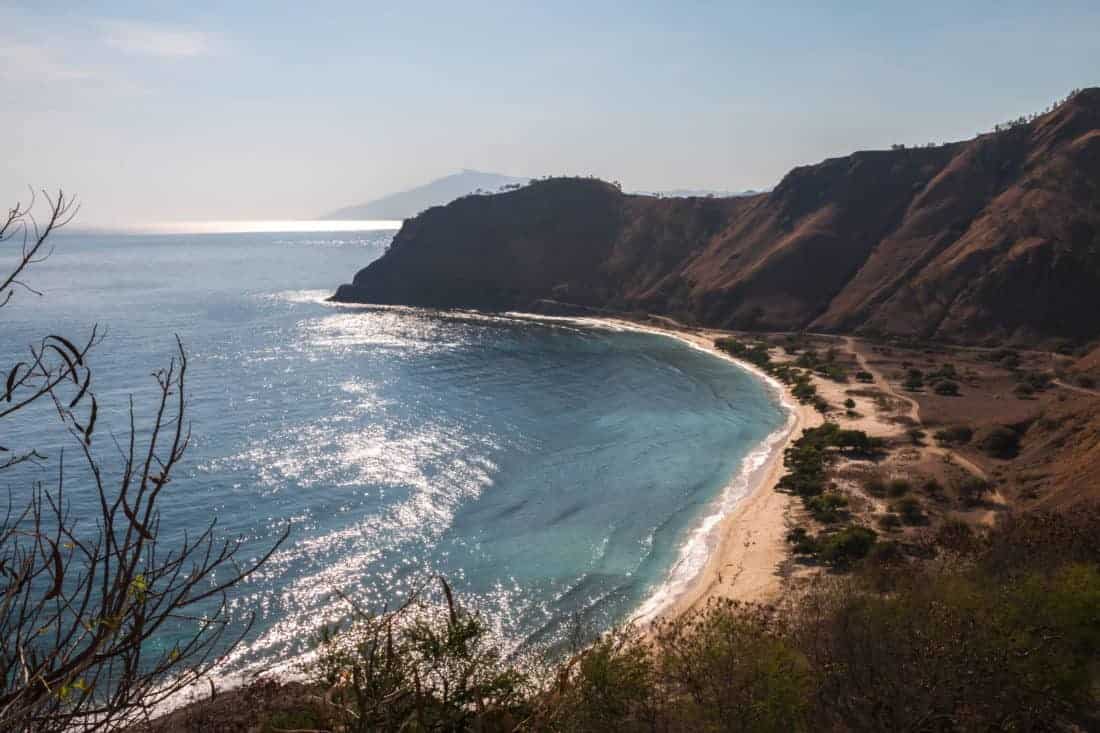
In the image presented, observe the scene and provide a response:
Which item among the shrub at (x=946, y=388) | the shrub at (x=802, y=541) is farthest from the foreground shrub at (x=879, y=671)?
the shrub at (x=946, y=388)

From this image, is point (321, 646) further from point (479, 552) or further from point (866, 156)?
point (866, 156)

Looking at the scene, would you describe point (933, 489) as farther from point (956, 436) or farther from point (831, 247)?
point (831, 247)

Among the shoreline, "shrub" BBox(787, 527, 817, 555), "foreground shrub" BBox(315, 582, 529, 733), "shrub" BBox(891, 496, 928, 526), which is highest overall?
"foreground shrub" BBox(315, 582, 529, 733)

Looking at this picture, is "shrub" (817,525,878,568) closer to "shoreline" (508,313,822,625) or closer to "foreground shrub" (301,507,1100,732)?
"shoreline" (508,313,822,625)

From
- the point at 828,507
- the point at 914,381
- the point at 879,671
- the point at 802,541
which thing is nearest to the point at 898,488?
the point at 828,507

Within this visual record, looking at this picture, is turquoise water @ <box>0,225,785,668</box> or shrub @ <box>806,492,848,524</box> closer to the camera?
turquoise water @ <box>0,225,785,668</box>

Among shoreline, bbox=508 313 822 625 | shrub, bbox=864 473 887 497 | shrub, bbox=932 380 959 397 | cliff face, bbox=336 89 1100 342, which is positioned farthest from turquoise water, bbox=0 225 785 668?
cliff face, bbox=336 89 1100 342
